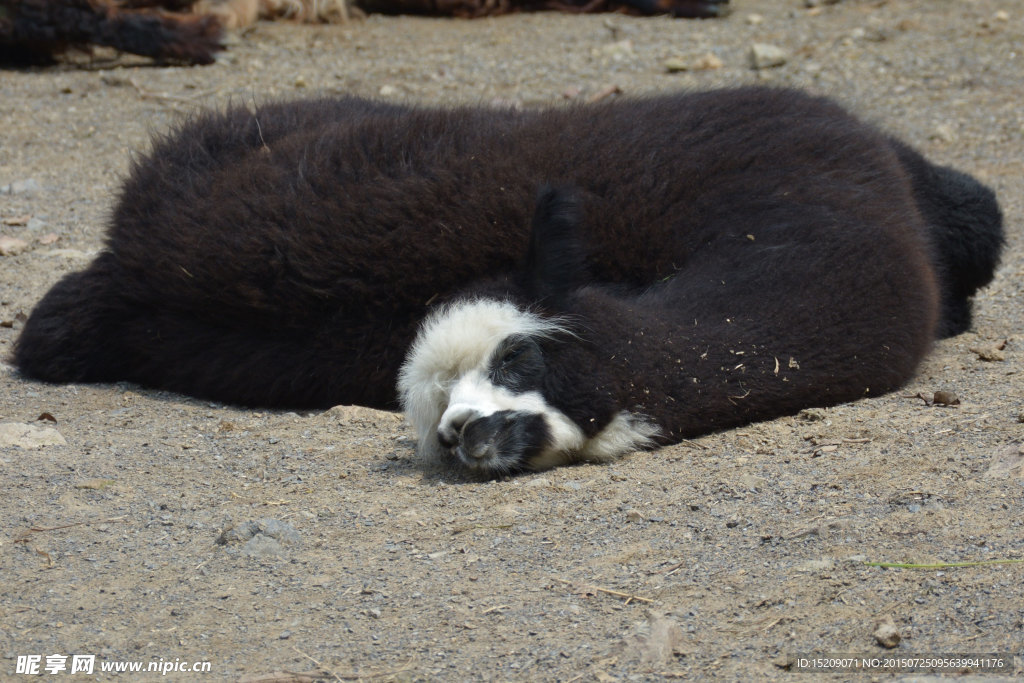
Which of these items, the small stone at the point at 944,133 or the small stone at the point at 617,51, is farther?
the small stone at the point at 617,51

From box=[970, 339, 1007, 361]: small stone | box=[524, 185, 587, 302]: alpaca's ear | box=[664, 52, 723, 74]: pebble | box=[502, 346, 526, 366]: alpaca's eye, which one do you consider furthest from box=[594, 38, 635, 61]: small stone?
box=[502, 346, 526, 366]: alpaca's eye

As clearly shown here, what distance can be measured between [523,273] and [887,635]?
1.88m

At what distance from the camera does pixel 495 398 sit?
13.0 feet

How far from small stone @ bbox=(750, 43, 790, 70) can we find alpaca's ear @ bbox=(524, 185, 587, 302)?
22.2 ft

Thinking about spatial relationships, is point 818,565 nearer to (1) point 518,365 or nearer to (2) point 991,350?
(1) point 518,365

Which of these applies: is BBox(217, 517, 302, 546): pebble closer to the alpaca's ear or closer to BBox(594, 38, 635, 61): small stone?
the alpaca's ear

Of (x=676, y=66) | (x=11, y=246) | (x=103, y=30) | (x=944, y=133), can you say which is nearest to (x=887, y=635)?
(x=11, y=246)

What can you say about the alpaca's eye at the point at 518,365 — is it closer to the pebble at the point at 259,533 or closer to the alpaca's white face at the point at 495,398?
the alpaca's white face at the point at 495,398

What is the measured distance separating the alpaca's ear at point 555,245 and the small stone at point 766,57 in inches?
266

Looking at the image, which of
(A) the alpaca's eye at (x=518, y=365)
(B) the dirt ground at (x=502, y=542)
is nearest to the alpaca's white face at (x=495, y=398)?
(A) the alpaca's eye at (x=518, y=365)

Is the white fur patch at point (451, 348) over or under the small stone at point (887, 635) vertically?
under

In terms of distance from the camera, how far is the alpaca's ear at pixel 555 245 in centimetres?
403

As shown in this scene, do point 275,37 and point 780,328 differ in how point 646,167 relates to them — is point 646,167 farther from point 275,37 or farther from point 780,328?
point 275,37

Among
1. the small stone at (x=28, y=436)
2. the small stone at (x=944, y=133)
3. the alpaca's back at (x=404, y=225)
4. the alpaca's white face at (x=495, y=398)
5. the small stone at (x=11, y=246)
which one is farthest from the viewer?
the small stone at (x=944, y=133)
